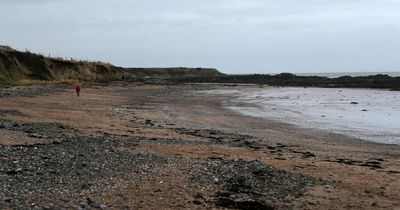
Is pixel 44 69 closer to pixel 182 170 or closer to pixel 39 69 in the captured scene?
pixel 39 69

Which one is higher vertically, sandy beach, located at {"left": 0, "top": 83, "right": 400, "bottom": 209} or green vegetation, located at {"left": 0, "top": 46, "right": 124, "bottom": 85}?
green vegetation, located at {"left": 0, "top": 46, "right": 124, "bottom": 85}

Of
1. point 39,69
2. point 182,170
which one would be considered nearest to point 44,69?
point 39,69

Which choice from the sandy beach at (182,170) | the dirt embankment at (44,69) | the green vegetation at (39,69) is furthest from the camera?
the dirt embankment at (44,69)

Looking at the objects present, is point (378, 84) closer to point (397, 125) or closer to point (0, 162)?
point (397, 125)

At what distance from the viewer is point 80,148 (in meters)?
12.2

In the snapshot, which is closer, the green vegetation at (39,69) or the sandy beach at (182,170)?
the sandy beach at (182,170)

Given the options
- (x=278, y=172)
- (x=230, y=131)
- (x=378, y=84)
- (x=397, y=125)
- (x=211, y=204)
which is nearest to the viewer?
(x=211, y=204)

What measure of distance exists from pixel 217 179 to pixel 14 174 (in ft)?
12.4

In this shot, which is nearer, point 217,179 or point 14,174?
point 14,174

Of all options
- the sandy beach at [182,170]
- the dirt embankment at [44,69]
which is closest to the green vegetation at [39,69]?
the dirt embankment at [44,69]

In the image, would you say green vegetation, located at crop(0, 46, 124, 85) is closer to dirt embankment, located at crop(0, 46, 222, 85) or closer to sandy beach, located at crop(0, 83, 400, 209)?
dirt embankment, located at crop(0, 46, 222, 85)

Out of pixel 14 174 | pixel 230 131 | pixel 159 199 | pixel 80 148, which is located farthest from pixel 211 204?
pixel 230 131

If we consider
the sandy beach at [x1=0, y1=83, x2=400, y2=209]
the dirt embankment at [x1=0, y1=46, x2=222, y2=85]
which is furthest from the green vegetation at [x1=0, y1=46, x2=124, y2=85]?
the sandy beach at [x1=0, y1=83, x2=400, y2=209]

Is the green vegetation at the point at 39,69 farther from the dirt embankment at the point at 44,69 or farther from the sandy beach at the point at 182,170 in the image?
the sandy beach at the point at 182,170
